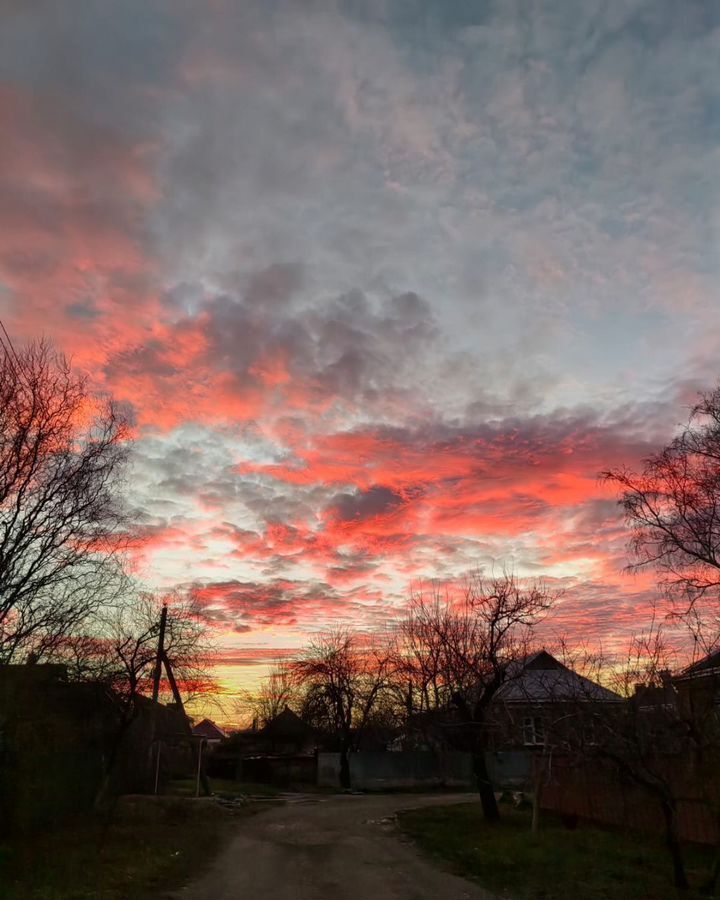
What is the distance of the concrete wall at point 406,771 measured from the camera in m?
39.2

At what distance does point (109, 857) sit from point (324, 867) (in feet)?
13.2

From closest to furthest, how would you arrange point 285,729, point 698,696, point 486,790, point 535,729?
point 698,696 → point 535,729 → point 486,790 → point 285,729

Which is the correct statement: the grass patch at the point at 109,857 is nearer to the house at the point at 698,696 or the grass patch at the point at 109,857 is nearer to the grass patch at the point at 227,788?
the house at the point at 698,696

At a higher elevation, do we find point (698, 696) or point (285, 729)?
point (285, 729)

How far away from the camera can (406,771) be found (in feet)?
130

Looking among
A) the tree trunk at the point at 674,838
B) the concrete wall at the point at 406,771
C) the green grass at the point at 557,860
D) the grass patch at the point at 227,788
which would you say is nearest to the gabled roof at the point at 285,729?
the grass patch at the point at 227,788

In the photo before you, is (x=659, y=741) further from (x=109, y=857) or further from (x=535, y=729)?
(x=109, y=857)

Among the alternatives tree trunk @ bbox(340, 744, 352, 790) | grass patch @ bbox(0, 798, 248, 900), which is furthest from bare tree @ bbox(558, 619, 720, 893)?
tree trunk @ bbox(340, 744, 352, 790)

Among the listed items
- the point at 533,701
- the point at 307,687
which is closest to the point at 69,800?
the point at 533,701

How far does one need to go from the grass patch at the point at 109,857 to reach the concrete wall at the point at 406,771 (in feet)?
68.2

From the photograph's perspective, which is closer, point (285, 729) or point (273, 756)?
point (273, 756)

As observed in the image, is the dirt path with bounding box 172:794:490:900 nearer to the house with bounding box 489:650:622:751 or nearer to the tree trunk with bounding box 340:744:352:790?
the house with bounding box 489:650:622:751

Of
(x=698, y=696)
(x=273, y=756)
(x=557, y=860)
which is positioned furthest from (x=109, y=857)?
(x=273, y=756)

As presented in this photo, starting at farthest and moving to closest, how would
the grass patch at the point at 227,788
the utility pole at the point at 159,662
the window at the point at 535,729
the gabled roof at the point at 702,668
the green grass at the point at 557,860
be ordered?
1. the grass patch at the point at 227,788
2. the utility pole at the point at 159,662
3. the window at the point at 535,729
4. the gabled roof at the point at 702,668
5. the green grass at the point at 557,860
